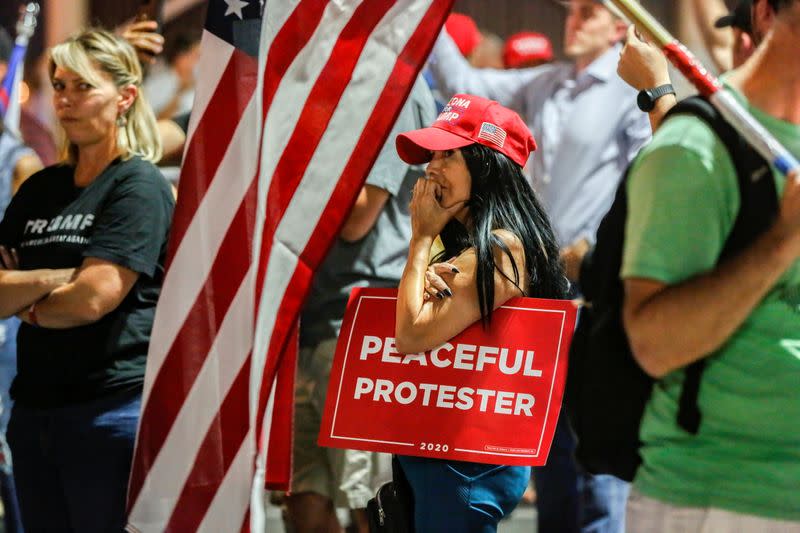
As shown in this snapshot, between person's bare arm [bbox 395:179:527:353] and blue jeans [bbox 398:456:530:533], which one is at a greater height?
person's bare arm [bbox 395:179:527:353]

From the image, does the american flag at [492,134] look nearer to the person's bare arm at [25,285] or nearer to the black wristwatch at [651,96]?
the black wristwatch at [651,96]

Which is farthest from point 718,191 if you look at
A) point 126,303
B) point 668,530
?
point 126,303

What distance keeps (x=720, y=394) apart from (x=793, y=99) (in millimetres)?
549

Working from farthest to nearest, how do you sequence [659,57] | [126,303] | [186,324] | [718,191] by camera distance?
1. [126,303]
2. [186,324]
3. [659,57]
4. [718,191]

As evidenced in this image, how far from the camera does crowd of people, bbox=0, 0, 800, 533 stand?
2.16m

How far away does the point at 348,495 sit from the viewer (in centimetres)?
492

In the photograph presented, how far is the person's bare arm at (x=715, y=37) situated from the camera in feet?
17.6

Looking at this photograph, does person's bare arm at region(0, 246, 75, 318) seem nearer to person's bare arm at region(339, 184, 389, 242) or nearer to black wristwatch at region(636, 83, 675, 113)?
person's bare arm at region(339, 184, 389, 242)

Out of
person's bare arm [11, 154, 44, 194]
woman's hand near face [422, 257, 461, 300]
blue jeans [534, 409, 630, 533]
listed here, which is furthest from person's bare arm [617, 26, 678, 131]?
person's bare arm [11, 154, 44, 194]

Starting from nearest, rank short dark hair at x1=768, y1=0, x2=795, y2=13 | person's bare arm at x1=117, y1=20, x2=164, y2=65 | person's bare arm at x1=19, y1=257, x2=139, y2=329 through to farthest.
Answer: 1. short dark hair at x1=768, y1=0, x2=795, y2=13
2. person's bare arm at x1=19, y1=257, x2=139, y2=329
3. person's bare arm at x1=117, y1=20, x2=164, y2=65

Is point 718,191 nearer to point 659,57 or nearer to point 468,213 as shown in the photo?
point 659,57

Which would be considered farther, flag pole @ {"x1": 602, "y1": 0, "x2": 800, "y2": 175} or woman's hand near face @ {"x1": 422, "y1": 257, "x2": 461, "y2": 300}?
woman's hand near face @ {"x1": 422, "y1": 257, "x2": 461, "y2": 300}

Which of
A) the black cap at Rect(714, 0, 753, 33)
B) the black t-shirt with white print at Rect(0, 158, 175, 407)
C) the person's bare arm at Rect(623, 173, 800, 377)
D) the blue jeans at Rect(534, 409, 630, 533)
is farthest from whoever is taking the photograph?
the blue jeans at Rect(534, 409, 630, 533)

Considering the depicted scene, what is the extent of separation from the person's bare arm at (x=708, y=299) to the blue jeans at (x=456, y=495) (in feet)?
4.00
